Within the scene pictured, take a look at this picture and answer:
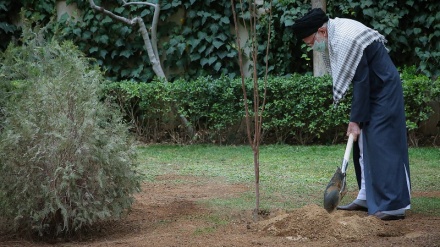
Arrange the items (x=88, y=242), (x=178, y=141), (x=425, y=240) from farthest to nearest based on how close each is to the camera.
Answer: (x=178, y=141), (x=88, y=242), (x=425, y=240)

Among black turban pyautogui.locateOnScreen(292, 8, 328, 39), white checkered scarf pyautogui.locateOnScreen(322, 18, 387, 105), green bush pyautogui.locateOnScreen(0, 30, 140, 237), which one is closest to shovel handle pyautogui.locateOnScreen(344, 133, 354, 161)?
white checkered scarf pyautogui.locateOnScreen(322, 18, 387, 105)

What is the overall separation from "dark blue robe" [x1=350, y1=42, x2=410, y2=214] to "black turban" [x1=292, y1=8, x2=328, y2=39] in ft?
1.37

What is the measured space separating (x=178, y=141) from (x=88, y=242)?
19.8 ft

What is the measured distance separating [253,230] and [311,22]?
168 cm

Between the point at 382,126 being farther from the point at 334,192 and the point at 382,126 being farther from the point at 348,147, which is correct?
the point at 334,192

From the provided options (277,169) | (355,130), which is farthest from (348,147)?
(277,169)

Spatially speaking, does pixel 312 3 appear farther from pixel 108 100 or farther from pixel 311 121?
pixel 108 100

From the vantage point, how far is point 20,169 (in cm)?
495

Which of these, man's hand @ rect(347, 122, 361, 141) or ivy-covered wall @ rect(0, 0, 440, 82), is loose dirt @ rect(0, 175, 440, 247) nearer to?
man's hand @ rect(347, 122, 361, 141)

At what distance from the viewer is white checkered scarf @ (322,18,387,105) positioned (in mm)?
5652

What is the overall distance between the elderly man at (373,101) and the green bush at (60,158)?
178 centimetres

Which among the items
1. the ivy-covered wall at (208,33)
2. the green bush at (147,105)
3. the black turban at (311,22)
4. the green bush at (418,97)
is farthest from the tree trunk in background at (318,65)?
the black turban at (311,22)

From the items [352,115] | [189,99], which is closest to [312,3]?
[189,99]

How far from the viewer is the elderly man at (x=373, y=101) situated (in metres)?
5.65
